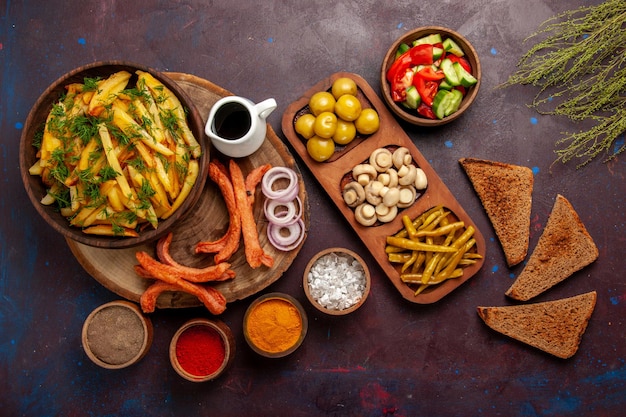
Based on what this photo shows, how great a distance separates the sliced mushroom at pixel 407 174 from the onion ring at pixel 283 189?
0.77 metres

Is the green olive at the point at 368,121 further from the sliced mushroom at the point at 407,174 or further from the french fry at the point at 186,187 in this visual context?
the french fry at the point at 186,187

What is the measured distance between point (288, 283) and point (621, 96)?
9.46 ft

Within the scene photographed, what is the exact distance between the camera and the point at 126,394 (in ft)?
13.3

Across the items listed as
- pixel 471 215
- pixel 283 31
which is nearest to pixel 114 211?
pixel 283 31

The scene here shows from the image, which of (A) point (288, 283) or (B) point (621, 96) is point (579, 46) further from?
(A) point (288, 283)

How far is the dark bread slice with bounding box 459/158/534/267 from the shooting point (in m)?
4.08

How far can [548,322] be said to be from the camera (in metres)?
4.09

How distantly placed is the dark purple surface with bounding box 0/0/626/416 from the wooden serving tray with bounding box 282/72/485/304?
19cm

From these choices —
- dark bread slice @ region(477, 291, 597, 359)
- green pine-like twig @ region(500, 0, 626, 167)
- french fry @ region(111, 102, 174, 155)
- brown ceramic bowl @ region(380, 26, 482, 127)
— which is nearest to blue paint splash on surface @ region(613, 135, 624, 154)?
green pine-like twig @ region(500, 0, 626, 167)

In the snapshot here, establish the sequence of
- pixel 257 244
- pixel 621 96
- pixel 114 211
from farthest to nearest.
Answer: pixel 621 96 → pixel 257 244 → pixel 114 211

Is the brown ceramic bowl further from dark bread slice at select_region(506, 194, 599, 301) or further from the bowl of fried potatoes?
the bowl of fried potatoes

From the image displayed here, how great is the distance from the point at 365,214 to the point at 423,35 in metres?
1.37

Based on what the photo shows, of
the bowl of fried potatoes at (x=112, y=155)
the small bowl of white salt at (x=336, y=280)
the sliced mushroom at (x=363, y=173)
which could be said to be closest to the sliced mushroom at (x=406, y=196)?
the sliced mushroom at (x=363, y=173)

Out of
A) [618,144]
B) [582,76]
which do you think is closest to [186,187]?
[582,76]
